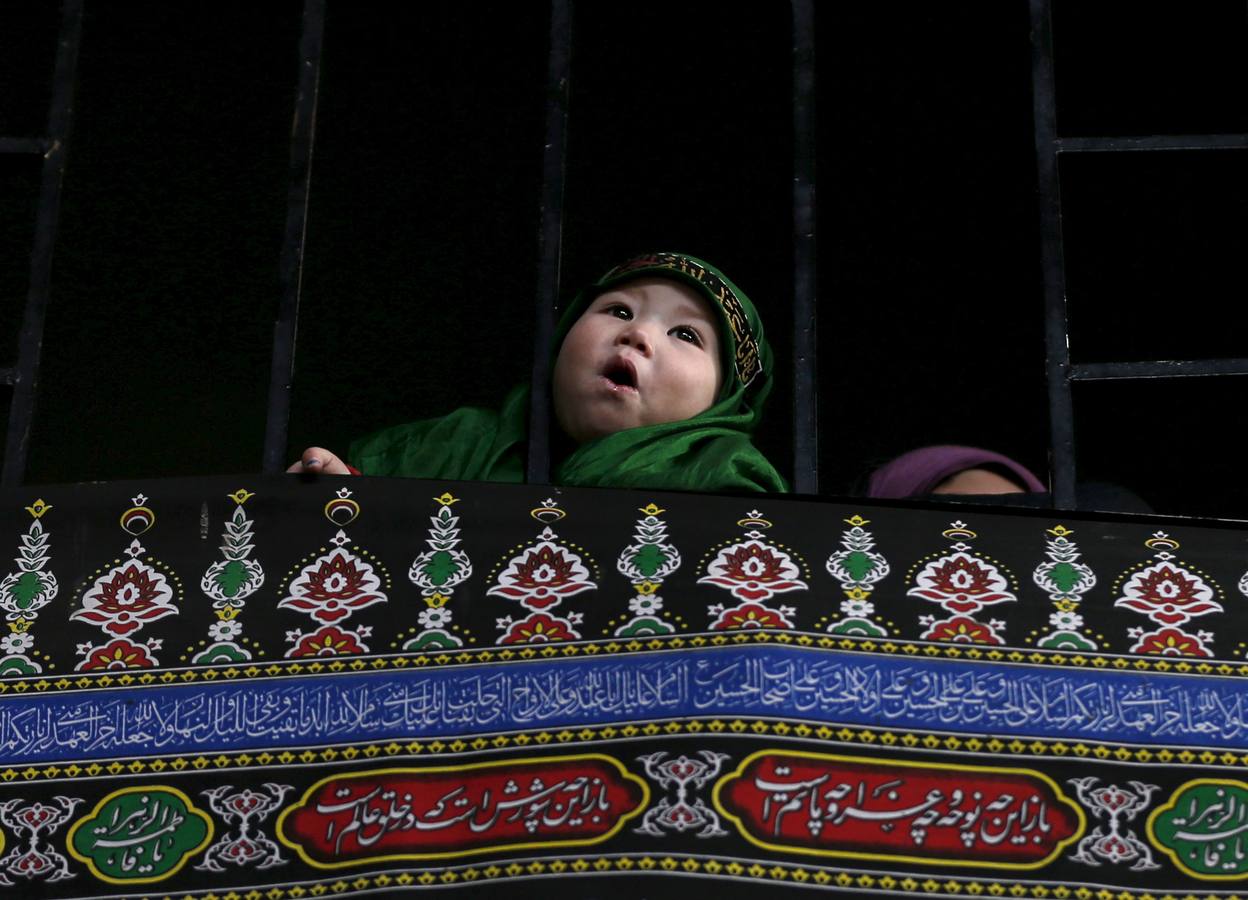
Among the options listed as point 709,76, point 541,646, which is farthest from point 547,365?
point 709,76

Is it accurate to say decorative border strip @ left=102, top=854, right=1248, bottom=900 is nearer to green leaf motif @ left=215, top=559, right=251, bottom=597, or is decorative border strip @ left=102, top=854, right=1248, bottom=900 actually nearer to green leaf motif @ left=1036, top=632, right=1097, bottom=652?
green leaf motif @ left=1036, top=632, right=1097, bottom=652

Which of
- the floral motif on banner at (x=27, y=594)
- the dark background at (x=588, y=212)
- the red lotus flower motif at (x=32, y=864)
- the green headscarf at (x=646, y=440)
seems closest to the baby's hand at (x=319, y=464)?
the green headscarf at (x=646, y=440)

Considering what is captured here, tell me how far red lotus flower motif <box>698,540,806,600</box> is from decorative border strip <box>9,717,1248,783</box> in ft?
0.81

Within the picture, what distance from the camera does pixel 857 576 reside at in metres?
4.07

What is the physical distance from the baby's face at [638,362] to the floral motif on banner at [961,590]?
0.55 metres

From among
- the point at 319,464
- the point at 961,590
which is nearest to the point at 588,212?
the point at 319,464

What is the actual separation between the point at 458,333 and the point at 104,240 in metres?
0.66

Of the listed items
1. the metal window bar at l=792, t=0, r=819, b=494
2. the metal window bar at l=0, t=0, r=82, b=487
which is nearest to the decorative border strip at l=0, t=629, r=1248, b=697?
the metal window bar at l=792, t=0, r=819, b=494

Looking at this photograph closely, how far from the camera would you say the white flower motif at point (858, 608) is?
4.02m

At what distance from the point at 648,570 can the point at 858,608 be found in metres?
0.29

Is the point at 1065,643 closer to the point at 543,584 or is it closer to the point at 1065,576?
the point at 1065,576

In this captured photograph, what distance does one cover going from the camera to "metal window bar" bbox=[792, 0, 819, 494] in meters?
4.40

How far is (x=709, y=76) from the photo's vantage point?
210 inches

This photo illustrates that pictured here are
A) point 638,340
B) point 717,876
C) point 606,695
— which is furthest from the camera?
point 638,340
